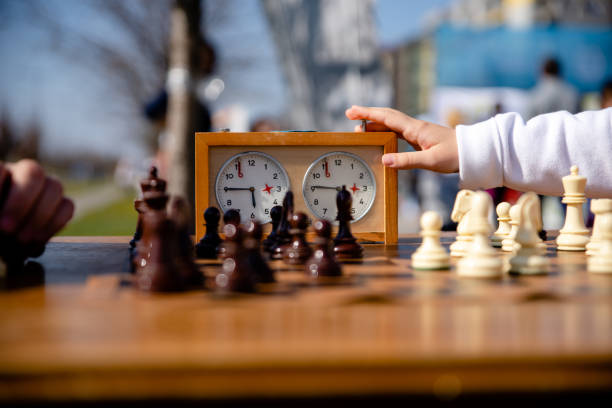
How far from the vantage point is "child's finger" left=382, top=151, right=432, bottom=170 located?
174 centimetres

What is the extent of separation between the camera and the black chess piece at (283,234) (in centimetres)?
141

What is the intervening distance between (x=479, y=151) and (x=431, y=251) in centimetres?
62

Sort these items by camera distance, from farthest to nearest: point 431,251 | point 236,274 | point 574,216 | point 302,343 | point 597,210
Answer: point 574,216 < point 597,210 < point 431,251 < point 236,274 < point 302,343

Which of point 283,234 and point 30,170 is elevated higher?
point 30,170

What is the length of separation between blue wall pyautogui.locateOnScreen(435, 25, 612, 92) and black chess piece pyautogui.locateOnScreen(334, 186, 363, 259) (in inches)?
249

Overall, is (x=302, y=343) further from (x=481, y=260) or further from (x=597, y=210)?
(x=597, y=210)

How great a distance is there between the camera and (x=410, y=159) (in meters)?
1.75

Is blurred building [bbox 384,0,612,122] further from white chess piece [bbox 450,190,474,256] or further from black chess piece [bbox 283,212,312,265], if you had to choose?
black chess piece [bbox 283,212,312,265]

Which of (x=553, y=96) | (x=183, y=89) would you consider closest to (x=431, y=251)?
(x=183, y=89)

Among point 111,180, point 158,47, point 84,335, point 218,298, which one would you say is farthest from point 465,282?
point 111,180

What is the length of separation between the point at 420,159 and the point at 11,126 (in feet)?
19.4

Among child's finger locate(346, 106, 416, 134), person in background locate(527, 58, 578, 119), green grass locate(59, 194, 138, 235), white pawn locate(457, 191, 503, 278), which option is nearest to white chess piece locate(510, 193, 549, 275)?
white pawn locate(457, 191, 503, 278)

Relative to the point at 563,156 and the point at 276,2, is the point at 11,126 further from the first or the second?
the point at 563,156

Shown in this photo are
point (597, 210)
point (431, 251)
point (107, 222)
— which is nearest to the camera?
point (431, 251)
